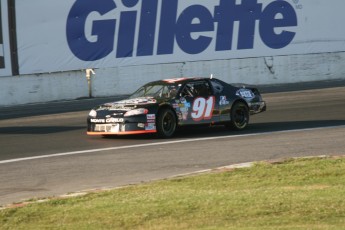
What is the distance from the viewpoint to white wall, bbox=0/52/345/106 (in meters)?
28.3

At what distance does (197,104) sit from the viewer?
61.0ft

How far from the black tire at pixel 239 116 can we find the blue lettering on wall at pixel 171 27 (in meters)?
11.9

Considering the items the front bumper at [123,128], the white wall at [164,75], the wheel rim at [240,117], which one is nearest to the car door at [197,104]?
the wheel rim at [240,117]

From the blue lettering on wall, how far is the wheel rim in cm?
1184

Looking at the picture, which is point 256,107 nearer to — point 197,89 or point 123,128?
point 197,89

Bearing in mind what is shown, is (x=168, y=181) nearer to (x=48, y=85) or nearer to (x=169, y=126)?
(x=169, y=126)

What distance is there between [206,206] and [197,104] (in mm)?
8816

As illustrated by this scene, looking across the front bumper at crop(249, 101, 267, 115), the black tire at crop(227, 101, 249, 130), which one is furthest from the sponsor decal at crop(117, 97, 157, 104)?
the front bumper at crop(249, 101, 267, 115)

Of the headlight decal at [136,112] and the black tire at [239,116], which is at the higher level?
the headlight decal at [136,112]

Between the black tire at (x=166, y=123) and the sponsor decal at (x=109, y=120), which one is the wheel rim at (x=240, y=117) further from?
the sponsor decal at (x=109, y=120)

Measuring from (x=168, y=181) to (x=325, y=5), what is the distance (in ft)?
83.7

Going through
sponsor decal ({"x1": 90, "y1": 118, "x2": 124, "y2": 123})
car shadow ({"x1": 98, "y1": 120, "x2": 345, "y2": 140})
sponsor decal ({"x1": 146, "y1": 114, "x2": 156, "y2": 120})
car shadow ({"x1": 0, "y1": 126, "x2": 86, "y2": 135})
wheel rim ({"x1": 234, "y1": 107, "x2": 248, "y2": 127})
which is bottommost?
car shadow ({"x1": 0, "y1": 126, "x2": 86, "y2": 135})

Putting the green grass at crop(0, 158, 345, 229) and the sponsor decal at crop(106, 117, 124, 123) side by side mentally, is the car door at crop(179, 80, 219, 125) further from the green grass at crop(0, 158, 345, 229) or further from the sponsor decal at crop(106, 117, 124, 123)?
the green grass at crop(0, 158, 345, 229)

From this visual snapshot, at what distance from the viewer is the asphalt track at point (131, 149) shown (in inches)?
510
